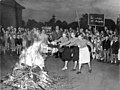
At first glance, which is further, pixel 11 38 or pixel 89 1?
pixel 11 38

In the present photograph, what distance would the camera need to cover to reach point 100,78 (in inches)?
100

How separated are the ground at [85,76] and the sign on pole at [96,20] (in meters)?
0.40

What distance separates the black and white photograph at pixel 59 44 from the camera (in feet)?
8.23

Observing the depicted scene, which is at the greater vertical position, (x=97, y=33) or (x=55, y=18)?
(x=55, y=18)

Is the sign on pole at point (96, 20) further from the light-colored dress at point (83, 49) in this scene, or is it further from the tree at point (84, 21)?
the light-colored dress at point (83, 49)

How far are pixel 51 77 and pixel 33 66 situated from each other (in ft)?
0.78

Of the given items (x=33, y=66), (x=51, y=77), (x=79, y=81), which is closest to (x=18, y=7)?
(x=33, y=66)

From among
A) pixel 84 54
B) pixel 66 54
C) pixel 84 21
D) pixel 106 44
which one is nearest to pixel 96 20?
pixel 84 21

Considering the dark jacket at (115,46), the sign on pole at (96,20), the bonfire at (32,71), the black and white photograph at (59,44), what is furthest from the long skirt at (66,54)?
the dark jacket at (115,46)

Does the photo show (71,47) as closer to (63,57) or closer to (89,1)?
(63,57)

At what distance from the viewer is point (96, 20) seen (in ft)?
8.27

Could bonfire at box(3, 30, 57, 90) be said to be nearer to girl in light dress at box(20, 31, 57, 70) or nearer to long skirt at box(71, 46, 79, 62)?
girl in light dress at box(20, 31, 57, 70)

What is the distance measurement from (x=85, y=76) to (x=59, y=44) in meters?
0.44

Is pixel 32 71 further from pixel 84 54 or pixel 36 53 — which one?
pixel 84 54
